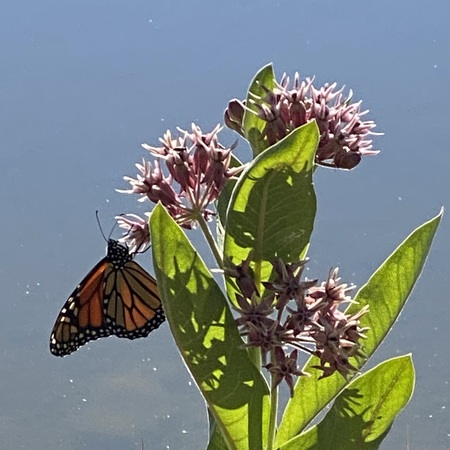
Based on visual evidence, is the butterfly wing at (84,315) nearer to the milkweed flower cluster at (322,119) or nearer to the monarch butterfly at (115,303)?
the monarch butterfly at (115,303)

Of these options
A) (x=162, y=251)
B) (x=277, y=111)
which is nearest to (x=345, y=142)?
(x=277, y=111)

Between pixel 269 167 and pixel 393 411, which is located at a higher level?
pixel 269 167

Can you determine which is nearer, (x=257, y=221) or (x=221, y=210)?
(x=257, y=221)

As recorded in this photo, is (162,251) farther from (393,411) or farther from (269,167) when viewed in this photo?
(393,411)

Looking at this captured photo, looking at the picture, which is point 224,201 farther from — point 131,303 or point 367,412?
point 131,303

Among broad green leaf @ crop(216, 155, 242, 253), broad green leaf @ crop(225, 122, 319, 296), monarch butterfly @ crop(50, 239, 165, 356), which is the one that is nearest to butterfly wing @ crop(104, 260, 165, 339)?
monarch butterfly @ crop(50, 239, 165, 356)

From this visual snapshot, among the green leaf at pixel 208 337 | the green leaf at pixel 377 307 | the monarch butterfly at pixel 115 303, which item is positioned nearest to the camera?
the green leaf at pixel 208 337

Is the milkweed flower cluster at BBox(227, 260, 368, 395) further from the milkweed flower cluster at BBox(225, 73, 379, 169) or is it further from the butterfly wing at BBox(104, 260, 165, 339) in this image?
the butterfly wing at BBox(104, 260, 165, 339)

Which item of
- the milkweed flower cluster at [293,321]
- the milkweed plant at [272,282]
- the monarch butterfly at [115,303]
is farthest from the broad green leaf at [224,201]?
the monarch butterfly at [115,303]
